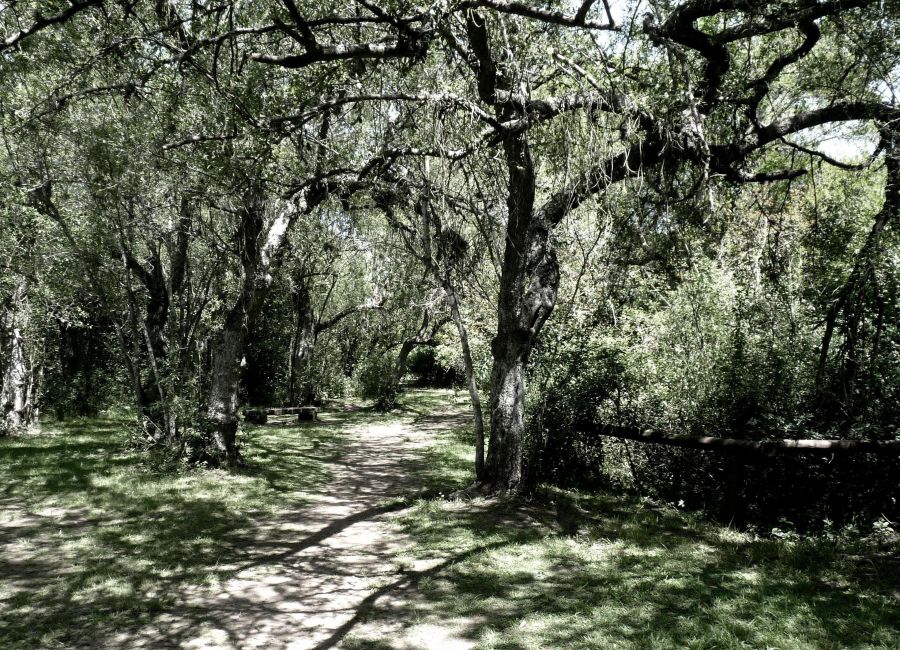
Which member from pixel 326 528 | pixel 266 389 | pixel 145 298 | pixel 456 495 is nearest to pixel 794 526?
pixel 456 495

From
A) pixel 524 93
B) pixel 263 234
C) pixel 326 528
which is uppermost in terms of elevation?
pixel 524 93

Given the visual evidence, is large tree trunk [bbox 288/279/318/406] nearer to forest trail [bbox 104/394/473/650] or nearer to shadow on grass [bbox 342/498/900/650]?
forest trail [bbox 104/394/473/650]

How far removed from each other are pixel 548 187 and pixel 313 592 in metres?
6.27

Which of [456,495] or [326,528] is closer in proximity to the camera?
[326,528]

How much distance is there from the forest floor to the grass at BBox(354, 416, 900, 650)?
2cm

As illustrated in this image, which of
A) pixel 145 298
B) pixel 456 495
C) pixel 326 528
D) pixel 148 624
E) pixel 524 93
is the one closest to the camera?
pixel 148 624

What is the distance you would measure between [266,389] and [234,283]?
591 centimetres

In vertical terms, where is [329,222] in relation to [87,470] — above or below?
above

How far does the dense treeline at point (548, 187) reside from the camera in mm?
5320

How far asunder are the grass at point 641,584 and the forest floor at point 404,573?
0.02m

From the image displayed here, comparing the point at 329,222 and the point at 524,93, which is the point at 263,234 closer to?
the point at 524,93

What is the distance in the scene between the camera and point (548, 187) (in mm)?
8398

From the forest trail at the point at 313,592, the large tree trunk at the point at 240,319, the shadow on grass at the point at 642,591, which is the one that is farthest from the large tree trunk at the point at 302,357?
the shadow on grass at the point at 642,591

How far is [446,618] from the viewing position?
397 cm
